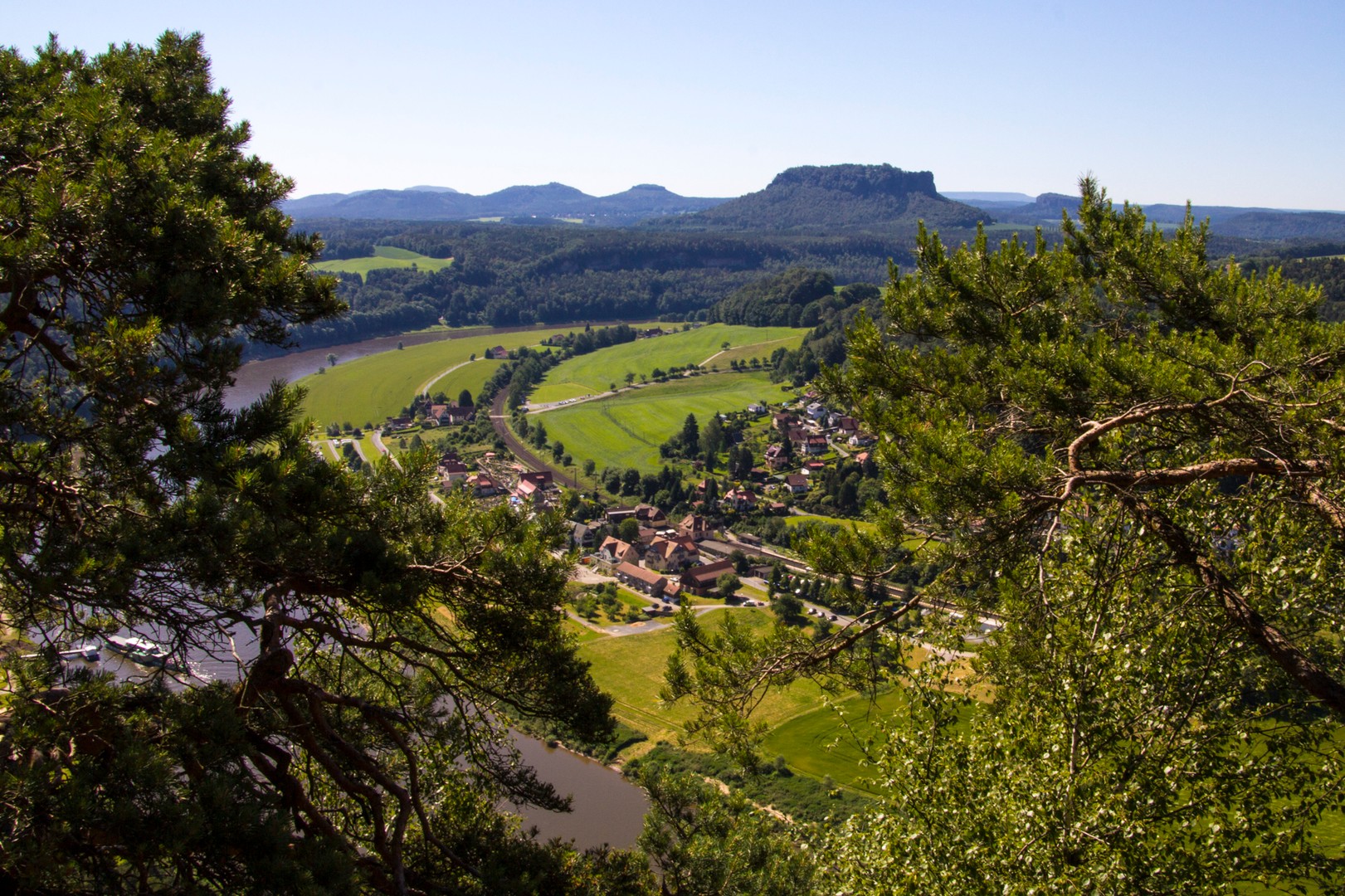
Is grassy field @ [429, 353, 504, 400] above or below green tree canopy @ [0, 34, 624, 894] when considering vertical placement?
below

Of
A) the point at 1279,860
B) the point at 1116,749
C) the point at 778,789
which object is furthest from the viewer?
the point at 778,789

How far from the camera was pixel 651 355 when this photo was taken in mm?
80312

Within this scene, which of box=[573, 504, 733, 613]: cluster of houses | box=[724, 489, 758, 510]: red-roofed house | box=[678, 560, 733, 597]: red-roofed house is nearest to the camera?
box=[678, 560, 733, 597]: red-roofed house

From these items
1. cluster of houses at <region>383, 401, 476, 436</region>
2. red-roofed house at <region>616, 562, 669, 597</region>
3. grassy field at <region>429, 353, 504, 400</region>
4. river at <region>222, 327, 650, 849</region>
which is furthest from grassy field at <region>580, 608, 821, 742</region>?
grassy field at <region>429, 353, 504, 400</region>

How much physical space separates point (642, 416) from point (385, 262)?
6546 cm

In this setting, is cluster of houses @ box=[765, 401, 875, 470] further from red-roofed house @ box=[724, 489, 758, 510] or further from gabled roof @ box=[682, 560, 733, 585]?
gabled roof @ box=[682, 560, 733, 585]

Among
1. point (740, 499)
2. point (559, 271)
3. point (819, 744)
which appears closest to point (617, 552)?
point (740, 499)

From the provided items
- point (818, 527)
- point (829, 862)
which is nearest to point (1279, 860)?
point (829, 862)

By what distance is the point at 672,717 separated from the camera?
2378 centimetres

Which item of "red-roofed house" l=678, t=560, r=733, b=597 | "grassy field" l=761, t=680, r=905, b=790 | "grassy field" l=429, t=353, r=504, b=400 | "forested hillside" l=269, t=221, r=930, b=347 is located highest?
"forested hillside" l=269, t=221, r=930, b=347

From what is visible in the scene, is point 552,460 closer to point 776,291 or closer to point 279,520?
point 279,520

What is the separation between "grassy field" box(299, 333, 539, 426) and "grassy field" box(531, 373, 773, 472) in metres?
10.8

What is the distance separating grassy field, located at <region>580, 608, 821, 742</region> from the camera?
23.2 meters

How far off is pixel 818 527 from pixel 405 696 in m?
3.34
